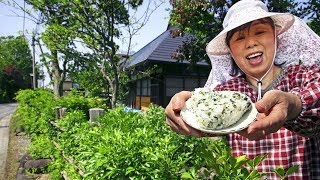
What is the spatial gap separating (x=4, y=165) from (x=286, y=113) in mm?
8768

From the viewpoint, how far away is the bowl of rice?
114cm

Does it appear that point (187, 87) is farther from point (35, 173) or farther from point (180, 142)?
point (180, 142)

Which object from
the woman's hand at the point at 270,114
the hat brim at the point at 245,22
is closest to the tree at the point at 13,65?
the hat brim at the point at 245,22

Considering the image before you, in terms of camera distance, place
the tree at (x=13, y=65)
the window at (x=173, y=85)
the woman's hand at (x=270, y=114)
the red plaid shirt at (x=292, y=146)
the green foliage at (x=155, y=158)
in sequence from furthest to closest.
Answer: the tree at (x=13, y=65) → the window at (x=173, y=85) → the red plaid shirt at (x=292, y=146) → the green foliage at (x=155, y=158) → the woman's hand at (x=270, y=114)

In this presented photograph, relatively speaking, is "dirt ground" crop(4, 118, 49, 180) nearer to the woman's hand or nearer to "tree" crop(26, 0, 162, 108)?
"tree" crop(26, 0, 162, 108)

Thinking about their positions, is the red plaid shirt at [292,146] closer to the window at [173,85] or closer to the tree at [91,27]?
Answer: the tree at [91,27]

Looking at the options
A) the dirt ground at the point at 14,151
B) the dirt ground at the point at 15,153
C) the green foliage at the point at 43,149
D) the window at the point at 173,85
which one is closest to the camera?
the green foliage at the point at 43,149

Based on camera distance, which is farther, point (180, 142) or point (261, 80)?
point (180, 142)

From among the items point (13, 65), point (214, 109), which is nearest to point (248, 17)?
point (214, 109)

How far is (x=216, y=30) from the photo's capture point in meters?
8.53

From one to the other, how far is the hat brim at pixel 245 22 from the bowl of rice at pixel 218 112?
381 millimetres

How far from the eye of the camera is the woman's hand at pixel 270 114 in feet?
3.12

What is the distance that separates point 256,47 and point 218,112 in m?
0.41

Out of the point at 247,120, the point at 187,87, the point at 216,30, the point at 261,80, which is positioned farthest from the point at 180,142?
the point at 187,87
